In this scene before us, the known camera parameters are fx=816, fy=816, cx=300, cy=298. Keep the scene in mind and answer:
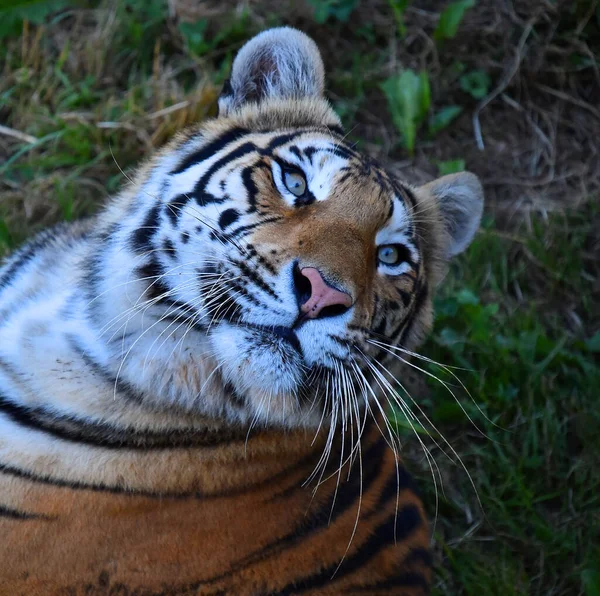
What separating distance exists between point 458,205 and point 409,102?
1.41 meters

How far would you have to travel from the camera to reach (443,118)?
12.8 ft

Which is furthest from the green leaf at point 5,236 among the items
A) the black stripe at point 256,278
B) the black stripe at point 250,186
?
the black stripe at point 256,278

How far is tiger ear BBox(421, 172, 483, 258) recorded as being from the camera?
2.51 meters

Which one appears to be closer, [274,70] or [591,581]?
[274,70]

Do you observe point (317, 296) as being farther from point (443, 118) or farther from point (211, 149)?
point (443, 118)

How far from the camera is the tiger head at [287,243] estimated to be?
6.03 feet

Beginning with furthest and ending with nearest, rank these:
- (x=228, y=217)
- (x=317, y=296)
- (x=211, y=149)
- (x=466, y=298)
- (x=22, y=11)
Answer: (x=22, y=11)
(x=466, y=298)
(x=211, y=149)
(x=228, y=217)
(x=317, y=296)

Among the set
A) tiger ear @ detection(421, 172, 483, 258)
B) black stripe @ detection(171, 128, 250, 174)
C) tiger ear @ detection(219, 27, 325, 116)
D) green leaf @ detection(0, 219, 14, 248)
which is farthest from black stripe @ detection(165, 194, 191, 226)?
green leaf @ detection(0, 219, 14, 248)

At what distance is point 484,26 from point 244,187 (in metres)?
2.48

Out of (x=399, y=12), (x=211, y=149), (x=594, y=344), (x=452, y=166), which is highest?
(x=211, y=149)

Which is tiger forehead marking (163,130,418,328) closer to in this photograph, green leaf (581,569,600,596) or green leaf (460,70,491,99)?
green leaf (581,569,600,596)

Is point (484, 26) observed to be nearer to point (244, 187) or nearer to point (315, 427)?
point (244, 187)

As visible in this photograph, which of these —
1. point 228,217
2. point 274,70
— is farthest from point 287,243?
point 274,70

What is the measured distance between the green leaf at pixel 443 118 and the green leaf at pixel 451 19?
1.18 feet
